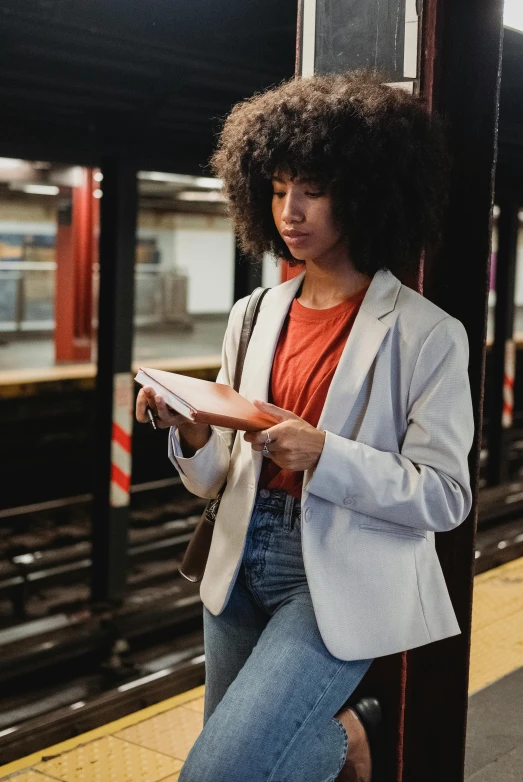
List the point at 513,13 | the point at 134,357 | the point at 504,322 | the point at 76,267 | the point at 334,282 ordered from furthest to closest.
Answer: the point at 134,357, the point at 76,267, the point at 504,322, the point at 513,13, the point at 334,282

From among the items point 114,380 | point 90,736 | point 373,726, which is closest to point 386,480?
point 373,726

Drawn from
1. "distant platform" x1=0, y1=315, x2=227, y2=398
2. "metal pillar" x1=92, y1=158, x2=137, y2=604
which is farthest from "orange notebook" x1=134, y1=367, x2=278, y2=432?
"distant platform" x1=0, y1=315, x2=227, y2=398

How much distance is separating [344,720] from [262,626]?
8.8 inches

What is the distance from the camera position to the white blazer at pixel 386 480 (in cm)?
150

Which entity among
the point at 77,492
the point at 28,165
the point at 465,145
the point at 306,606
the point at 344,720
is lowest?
the point at 77,492

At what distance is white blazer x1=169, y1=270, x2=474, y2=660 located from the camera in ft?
4.91

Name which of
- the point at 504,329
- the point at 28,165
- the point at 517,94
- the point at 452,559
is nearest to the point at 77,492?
the point at 28,165

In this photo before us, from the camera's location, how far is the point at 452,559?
6.31 ft

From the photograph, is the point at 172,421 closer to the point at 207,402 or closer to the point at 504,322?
the point at 207,402

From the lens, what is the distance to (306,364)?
1.64 meters

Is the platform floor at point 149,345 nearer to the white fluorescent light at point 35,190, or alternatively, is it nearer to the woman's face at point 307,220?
the white fluorescent light at point 35,190

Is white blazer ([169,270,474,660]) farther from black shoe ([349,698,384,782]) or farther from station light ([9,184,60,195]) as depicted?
station light ([9,184,60,195])

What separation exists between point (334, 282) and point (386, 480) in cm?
38

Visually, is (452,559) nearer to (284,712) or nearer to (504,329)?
(284,712)
